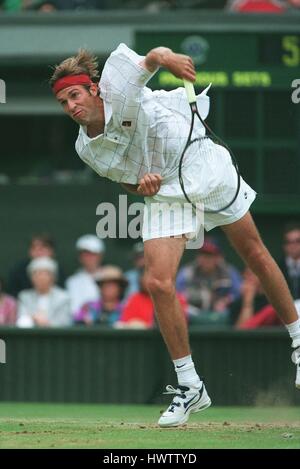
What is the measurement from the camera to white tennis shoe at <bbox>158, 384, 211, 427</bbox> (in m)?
8.11

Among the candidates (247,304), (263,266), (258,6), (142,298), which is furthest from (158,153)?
(258,6)

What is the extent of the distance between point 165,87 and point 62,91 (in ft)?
18.3

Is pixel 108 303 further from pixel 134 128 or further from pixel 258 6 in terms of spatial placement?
pixel 134 128

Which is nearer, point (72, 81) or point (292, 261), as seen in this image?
point (72, 81)


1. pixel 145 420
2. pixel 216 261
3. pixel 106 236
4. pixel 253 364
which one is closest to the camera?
pixel 145 420

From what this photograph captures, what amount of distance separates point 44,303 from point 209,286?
5.42 ft

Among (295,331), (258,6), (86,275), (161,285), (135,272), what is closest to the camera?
(161,285)

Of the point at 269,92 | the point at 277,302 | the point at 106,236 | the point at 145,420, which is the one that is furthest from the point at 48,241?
the point at 277,302

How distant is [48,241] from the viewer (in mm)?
14211

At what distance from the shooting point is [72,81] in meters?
8.08

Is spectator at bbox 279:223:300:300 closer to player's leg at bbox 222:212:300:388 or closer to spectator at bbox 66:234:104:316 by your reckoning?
spectator at bbox 66:234:104:316

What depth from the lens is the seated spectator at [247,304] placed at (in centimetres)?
1312

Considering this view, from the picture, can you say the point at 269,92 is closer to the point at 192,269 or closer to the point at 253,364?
the point at 192,269

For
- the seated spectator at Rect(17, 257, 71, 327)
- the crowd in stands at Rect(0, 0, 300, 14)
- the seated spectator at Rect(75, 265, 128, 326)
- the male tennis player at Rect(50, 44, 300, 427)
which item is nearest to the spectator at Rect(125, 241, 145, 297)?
the seated spectator at Rect(75, 265, 128, 326)
